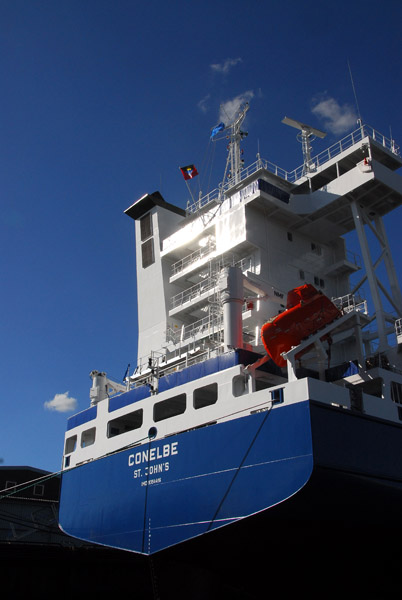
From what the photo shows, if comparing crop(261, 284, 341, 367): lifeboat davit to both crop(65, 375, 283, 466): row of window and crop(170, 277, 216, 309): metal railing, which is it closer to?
crop(65, 375, 283, 466): row of window

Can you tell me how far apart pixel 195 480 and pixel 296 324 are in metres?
4.20

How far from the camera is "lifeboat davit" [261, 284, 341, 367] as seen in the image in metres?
14.1

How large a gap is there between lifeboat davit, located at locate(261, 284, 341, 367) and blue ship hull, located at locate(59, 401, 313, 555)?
227 cm

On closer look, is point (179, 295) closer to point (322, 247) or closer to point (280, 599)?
point (322, 247)

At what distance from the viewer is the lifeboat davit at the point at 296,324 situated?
1409cm

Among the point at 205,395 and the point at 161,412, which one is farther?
the point at 161,412

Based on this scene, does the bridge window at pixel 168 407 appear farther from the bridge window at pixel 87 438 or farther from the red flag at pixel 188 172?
the red flag at pixel 188 172

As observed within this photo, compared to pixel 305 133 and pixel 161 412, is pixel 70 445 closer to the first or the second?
pixel 161 412

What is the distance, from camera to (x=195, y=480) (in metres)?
12.8

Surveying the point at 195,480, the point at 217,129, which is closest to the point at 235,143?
the point at 217,129

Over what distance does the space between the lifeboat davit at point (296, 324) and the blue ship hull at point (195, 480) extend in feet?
7.45

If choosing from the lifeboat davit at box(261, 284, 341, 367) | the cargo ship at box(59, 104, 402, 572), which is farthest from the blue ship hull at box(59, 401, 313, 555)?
the lifeboat davit at box(261, 284, 341, 367)

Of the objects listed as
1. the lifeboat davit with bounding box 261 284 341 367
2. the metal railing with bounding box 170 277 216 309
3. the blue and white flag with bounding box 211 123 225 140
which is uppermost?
the blue and white flag with bounding box 211 123 225 140

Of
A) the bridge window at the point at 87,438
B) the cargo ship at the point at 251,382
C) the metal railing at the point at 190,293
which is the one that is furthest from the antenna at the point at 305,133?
the bridge window at the point at 87,438
